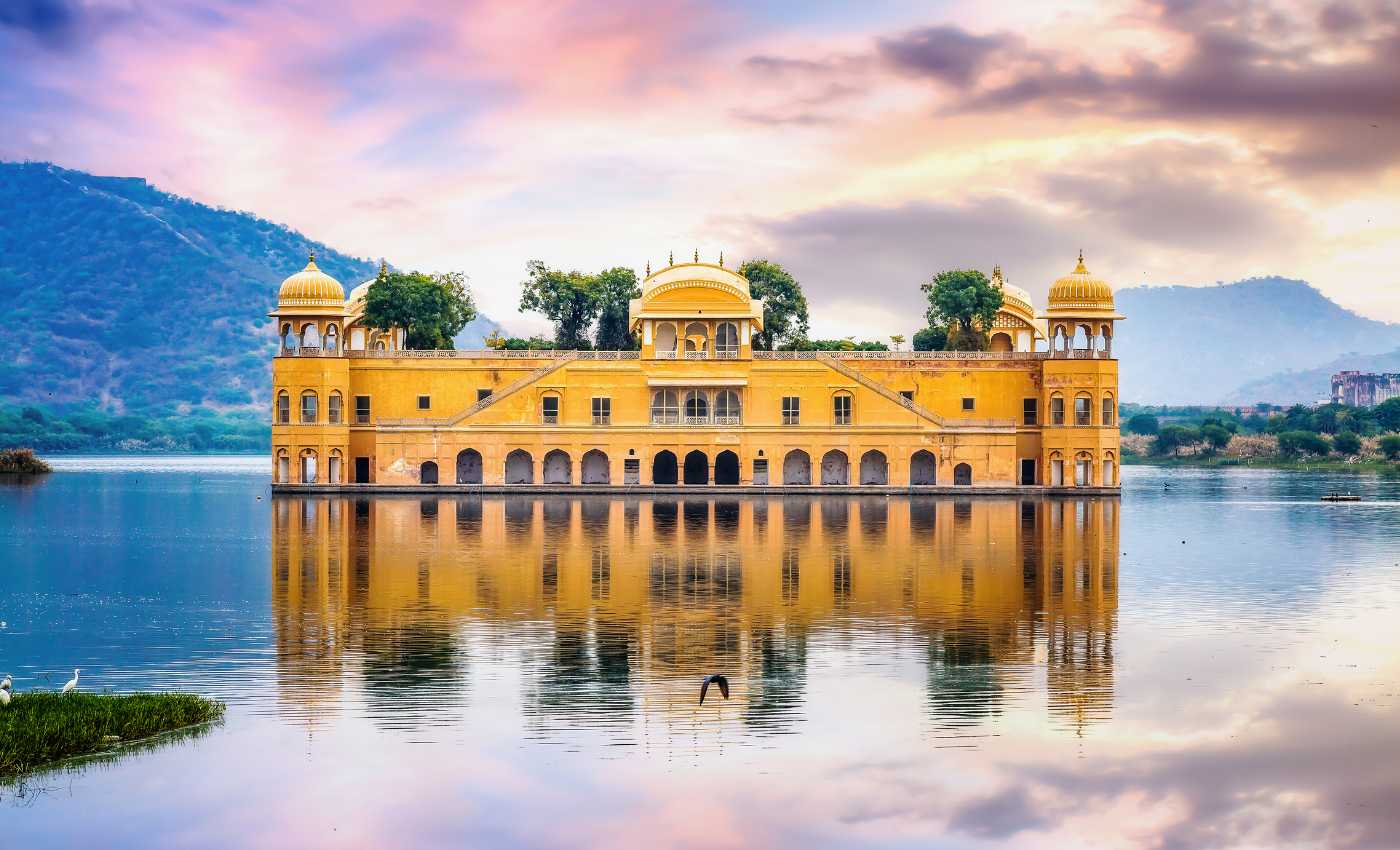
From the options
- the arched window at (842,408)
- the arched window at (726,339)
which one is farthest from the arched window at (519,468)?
the arched window at (842,408)

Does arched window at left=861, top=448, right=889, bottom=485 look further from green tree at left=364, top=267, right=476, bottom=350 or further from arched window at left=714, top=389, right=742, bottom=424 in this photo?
green tree at left=364, top=267, right=476, bottom=350

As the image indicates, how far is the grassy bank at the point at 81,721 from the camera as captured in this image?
1670 cm

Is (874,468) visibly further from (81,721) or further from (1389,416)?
(1389,416)

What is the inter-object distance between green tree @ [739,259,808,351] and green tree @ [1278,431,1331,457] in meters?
46.1

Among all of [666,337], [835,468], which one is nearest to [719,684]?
[835,468]

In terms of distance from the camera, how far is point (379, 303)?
76.8 m

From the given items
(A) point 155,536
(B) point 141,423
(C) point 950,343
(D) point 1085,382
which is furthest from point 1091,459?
(B) point 141,423

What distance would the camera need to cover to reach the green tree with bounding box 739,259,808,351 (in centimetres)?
8394

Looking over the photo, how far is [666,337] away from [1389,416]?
248ft

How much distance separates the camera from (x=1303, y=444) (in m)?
113

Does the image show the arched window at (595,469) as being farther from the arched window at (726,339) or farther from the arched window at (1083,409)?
the arched window at (1083,409)

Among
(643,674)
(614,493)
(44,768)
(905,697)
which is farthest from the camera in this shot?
(614,493)

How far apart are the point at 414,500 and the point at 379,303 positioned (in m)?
17.6

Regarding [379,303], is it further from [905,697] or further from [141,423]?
[141,423]
